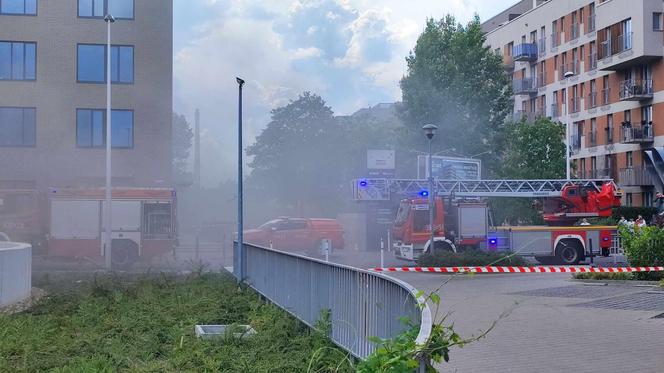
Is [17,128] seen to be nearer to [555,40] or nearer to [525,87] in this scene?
[555,40]

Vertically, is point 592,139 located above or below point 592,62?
below

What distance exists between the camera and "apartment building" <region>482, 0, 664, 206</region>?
4575 cm

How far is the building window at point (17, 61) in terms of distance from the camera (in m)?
36.1

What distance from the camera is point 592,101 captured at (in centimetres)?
5216

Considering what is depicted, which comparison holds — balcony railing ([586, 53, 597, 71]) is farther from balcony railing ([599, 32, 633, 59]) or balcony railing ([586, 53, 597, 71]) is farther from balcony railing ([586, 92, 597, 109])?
balcony railing ([599, 32, 633, 59])

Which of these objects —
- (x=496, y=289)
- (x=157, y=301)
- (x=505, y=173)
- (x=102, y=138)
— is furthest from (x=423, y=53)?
(x=157, y=301)

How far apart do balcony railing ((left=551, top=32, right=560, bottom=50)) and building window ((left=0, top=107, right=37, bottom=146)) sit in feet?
114

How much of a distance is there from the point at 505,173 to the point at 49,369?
37.9m

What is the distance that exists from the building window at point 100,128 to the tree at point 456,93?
1601cm

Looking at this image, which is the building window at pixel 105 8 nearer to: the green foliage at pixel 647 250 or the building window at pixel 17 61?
the building window at pixel 17 61

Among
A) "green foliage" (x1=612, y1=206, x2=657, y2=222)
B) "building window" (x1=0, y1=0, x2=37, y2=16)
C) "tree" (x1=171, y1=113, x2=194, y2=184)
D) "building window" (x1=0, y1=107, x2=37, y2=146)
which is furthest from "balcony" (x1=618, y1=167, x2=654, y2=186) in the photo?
"building window" (x1=0, y1=0, x2=37, y2=16)

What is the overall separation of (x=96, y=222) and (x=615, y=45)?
104ft

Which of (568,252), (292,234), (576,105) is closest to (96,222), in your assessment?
(292,234)

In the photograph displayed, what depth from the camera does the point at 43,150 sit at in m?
36.2
